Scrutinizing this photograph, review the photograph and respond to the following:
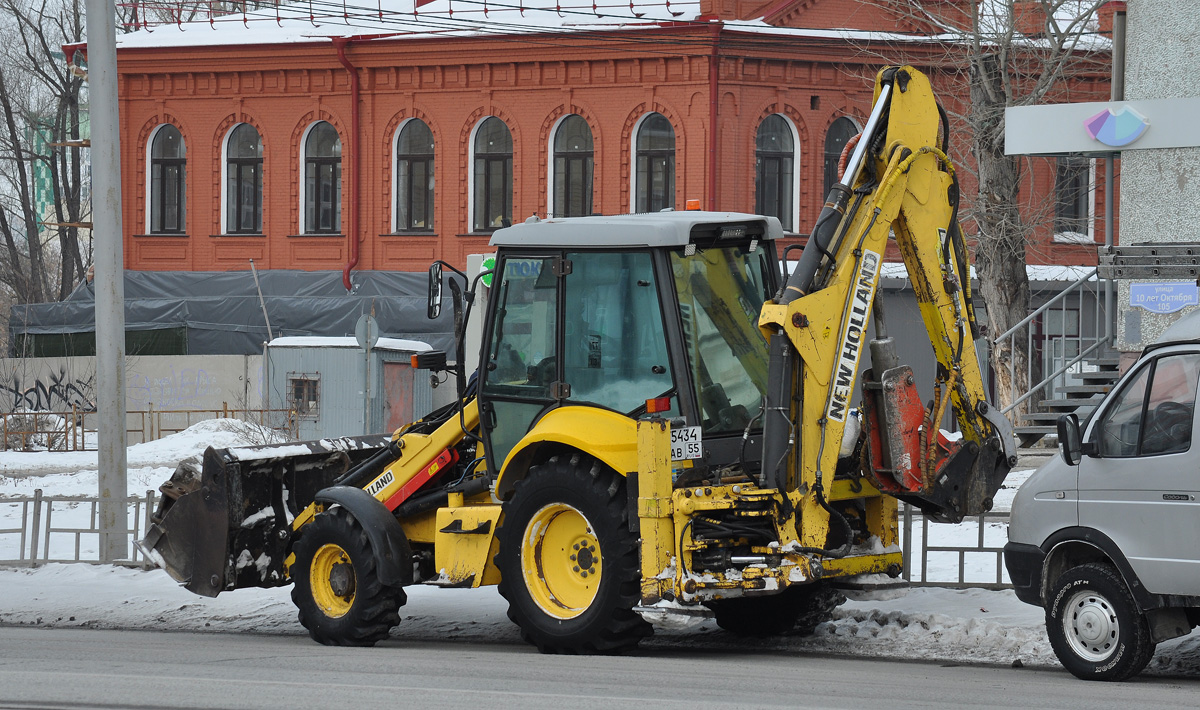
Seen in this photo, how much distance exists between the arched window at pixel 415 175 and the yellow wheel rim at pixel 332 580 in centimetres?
2321

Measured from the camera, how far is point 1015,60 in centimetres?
2709

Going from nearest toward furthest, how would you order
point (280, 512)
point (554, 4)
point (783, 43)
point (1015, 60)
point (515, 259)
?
1. point (515, 259)
2. point (280, 512)
3. point (1015, 60)
4. point (783, 43)
5. point (554, 4)

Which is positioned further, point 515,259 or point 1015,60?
point 1015,60

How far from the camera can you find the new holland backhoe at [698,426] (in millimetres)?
8281

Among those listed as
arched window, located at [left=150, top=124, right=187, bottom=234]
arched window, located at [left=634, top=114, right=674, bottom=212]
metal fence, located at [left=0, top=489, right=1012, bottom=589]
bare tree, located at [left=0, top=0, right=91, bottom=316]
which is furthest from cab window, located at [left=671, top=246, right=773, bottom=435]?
bare tree, located at [left=0, top=0, right=91, bottom=316]

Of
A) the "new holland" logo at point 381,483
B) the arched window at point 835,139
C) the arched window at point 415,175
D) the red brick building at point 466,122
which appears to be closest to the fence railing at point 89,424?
the red brick building at point 466,122

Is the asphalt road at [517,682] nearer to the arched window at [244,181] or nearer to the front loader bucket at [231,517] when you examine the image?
the front loader bucket at [231,517]

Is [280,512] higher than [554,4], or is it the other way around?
[554,4]

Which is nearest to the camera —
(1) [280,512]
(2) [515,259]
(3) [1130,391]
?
(3) [1130,391]

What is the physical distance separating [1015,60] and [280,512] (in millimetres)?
20339

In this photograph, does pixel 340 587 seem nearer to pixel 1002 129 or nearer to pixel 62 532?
pixel 62 532

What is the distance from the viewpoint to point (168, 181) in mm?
34219

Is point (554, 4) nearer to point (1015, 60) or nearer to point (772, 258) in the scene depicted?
point (1015, 60)

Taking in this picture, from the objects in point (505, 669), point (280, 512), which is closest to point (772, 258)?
point (505, 669)
